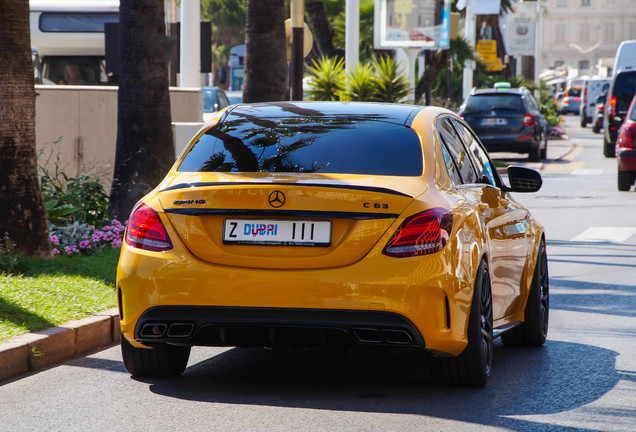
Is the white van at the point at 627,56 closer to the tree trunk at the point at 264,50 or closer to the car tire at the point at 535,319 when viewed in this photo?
the tree trunk at the point at 264,50

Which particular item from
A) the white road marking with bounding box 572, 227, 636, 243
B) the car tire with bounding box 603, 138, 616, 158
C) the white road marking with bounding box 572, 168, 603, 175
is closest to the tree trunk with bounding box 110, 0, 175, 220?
the white road marking with bounding box 572, 227, 636, 243

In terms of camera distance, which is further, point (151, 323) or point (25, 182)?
point (25, 182)

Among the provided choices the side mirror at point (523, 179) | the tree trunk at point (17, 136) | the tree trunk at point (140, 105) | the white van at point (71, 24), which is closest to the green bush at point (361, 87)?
the white van at point (71, 24)

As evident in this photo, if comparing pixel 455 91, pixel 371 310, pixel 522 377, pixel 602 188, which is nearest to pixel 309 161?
pixel 371 310

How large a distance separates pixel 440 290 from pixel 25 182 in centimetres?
499

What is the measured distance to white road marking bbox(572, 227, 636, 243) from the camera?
14.1m

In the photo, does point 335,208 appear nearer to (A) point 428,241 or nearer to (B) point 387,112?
(A) point 428,241

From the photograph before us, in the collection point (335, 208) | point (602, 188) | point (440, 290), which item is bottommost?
point (602, 188)

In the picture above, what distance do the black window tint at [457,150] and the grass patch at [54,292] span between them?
249 cm

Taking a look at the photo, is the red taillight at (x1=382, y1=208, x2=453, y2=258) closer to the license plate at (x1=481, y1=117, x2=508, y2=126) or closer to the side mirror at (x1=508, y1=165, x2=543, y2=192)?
the side mirror at (x1=508, y1=165, x2=543, y2=192)

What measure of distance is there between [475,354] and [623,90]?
25955mm

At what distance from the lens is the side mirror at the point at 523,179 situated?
25.4ft

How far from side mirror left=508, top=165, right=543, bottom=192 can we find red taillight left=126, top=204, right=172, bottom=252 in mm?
2508

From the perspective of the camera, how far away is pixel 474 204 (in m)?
6.46
